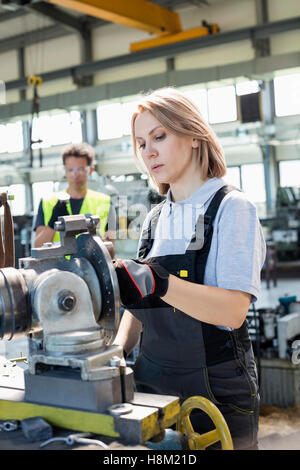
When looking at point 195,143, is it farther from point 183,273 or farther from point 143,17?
point 143,17

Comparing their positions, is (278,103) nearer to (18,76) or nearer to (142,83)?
(142,83)

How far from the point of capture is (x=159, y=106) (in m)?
1.08

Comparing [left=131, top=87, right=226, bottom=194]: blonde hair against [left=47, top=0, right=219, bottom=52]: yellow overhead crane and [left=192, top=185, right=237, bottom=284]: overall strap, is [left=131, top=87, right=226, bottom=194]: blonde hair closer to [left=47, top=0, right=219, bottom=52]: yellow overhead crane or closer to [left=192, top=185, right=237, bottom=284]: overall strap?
[left=192, top=185, right=237, bottom=284]: overall strap

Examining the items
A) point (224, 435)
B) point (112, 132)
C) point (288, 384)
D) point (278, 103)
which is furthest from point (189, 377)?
point (278, 103)

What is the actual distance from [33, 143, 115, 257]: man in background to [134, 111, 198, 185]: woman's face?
51.0 inches

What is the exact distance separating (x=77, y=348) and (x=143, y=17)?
7.31 meters

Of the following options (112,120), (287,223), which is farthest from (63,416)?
(112,120)

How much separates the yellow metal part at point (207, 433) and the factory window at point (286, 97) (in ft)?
24.5

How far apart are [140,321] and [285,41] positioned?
767cm

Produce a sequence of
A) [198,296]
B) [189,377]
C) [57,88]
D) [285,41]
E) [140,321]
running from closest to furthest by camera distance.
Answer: [198,296]
[189,377]
[140,321]
[285,41]
[57,88]

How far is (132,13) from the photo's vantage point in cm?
702

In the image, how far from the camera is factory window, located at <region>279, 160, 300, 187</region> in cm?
812

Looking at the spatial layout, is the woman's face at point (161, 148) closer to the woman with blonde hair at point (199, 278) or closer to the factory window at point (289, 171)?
the woman with blonde hair at point (199, 278)

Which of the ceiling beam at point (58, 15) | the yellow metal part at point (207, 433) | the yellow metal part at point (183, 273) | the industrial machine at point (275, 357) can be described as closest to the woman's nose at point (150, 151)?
the yellow metal part at point (183, 273)
